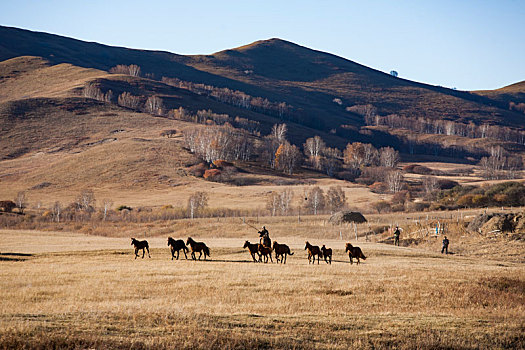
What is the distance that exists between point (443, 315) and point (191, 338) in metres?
9.55

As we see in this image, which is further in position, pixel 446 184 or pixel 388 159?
pixel 388 159

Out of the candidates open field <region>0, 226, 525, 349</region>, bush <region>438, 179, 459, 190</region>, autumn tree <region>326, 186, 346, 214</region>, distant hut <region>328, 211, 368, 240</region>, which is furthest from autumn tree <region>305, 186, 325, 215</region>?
open field <region>0, 226, 525, 349</region>

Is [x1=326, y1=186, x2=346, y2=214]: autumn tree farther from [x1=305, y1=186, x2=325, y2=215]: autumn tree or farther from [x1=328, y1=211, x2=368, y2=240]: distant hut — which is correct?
[x1=328, y1=211, x2=368, y2=240]: distant hut

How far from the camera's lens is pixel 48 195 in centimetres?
10744

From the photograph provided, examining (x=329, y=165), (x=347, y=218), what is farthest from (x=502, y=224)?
(x=329, y=165)

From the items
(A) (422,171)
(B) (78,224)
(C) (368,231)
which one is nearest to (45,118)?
(B) (78,224)

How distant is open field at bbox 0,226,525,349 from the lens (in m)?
12.4

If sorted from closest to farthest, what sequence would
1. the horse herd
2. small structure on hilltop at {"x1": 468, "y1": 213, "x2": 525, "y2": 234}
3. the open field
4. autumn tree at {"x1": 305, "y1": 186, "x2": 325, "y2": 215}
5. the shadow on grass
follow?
the open field → the horse herd → the shadow on grass → small structure on hilltop at {"x1": 468, "y1": 213, "x2": 525, "y2": 234} → autumn tree at {"x1": 305, "y1": 186, "x2": 325, "y2": 215}

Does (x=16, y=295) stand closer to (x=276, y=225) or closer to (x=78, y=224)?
(x=276, y=225)

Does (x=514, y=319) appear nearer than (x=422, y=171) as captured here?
Yes

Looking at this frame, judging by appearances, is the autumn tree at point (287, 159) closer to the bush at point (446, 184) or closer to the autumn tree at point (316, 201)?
the bush at point (446, 184)

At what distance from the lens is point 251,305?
1820cm

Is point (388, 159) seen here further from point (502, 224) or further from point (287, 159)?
point (502, 224)

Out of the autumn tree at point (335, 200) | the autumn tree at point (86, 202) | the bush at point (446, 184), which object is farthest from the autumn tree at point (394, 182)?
the autumn tree at point (86, 202)
